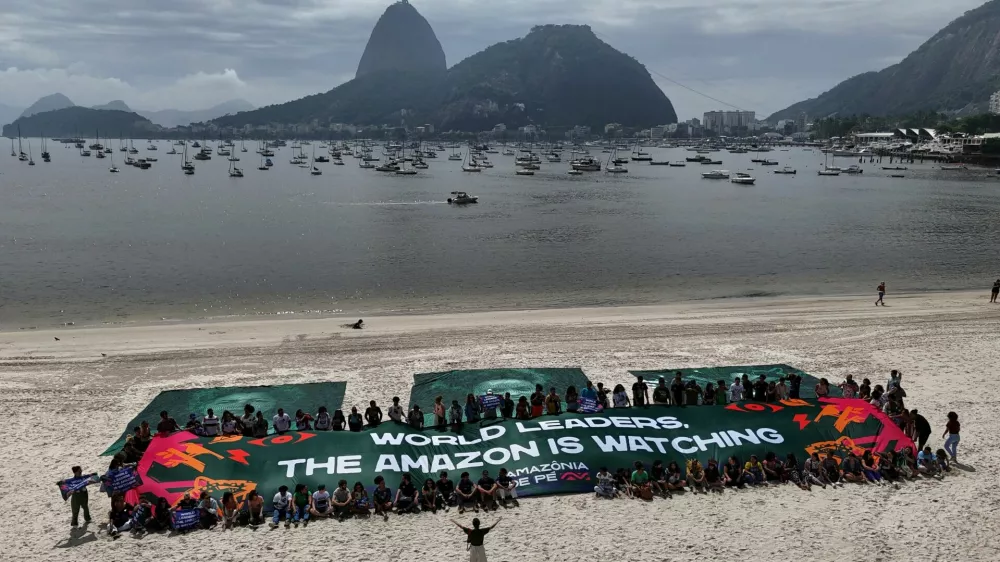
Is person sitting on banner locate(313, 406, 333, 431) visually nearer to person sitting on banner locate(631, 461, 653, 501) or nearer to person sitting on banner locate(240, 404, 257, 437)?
person sitting on banner locate(240, 404, 257, 437)

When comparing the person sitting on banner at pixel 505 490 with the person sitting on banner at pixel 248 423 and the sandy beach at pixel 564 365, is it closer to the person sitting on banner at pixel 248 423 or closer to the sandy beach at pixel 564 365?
the sandy beach at pixel 564 365

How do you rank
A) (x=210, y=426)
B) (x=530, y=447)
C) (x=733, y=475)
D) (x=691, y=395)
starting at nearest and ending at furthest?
Result: (x=733, y=475) < (x=530, y=447) < (x=210, y=426) < (x=691, y=395)

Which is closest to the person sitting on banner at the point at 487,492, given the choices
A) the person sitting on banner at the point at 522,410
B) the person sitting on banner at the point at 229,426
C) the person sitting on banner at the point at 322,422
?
the person sitting on banner at the point at 522,410

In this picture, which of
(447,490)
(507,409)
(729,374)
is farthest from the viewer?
(729,374)

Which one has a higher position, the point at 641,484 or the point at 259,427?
the point at 259,427

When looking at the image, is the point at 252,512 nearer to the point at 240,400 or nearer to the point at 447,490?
the point at 447,490

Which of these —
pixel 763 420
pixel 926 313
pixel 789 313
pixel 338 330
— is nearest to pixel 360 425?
pixel 763 420

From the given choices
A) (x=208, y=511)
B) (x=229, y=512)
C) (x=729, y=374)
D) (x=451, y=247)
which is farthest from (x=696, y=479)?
(x=451, y=247)

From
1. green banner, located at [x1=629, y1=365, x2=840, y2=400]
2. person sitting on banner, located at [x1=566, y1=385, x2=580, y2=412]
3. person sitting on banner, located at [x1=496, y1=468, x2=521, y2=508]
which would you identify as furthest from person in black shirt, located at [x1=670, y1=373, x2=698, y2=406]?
person sitting on banner, located at [x1=496, y1=468, x2=521, y2=508]
